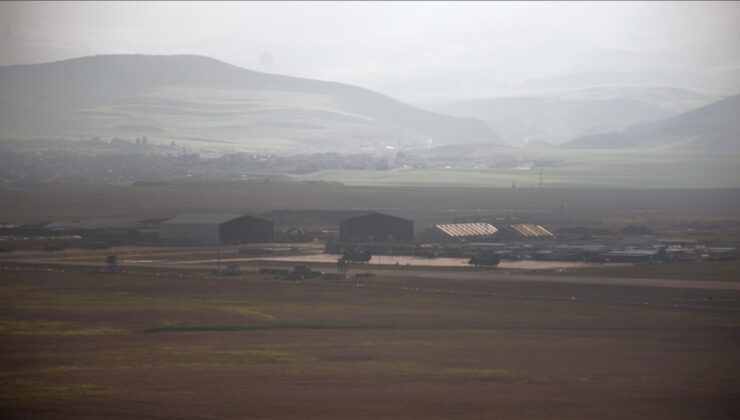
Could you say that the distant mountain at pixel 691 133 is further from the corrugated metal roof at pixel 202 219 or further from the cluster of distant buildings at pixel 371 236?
the corrugated metal roof at pixel 202 219

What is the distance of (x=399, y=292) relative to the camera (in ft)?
74.5

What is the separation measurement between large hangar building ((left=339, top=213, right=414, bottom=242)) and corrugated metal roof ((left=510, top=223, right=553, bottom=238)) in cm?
310

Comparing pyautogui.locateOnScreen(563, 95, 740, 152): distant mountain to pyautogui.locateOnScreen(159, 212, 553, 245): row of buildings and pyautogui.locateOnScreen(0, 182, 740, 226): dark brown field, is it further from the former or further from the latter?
pyautogui.locateOnScreen(159, 212, 553, 245): row of buildings

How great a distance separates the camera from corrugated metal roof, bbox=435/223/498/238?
117ft

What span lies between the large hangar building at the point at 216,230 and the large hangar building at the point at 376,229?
6.88 feet

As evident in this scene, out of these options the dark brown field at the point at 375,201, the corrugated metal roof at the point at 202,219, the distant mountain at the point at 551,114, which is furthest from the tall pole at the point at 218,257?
the distant mountain at the point at 551,114

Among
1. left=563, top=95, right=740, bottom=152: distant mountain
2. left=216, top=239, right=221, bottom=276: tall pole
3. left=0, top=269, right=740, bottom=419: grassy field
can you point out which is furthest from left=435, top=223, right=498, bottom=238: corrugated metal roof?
left=0, top=269, right=740, bottom=419: grassy field

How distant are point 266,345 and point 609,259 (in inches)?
511

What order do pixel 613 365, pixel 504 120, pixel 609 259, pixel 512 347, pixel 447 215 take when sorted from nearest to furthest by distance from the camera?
pixel 613 365 → pixel 512 347 → pixel 609 259 → pixel 447 215 → pixel 504 120

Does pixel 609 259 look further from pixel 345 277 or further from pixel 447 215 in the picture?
pixel 447 215

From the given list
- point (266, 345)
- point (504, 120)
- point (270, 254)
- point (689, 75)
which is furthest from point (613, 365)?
point (504, 120)

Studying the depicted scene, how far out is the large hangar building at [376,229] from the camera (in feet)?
114

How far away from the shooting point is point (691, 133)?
60.1 m

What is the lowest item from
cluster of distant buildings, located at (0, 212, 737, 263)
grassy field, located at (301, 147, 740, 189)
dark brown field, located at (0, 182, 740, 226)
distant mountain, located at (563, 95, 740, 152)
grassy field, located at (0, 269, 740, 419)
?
grassy field, located at (0, 269, 740, 419)
